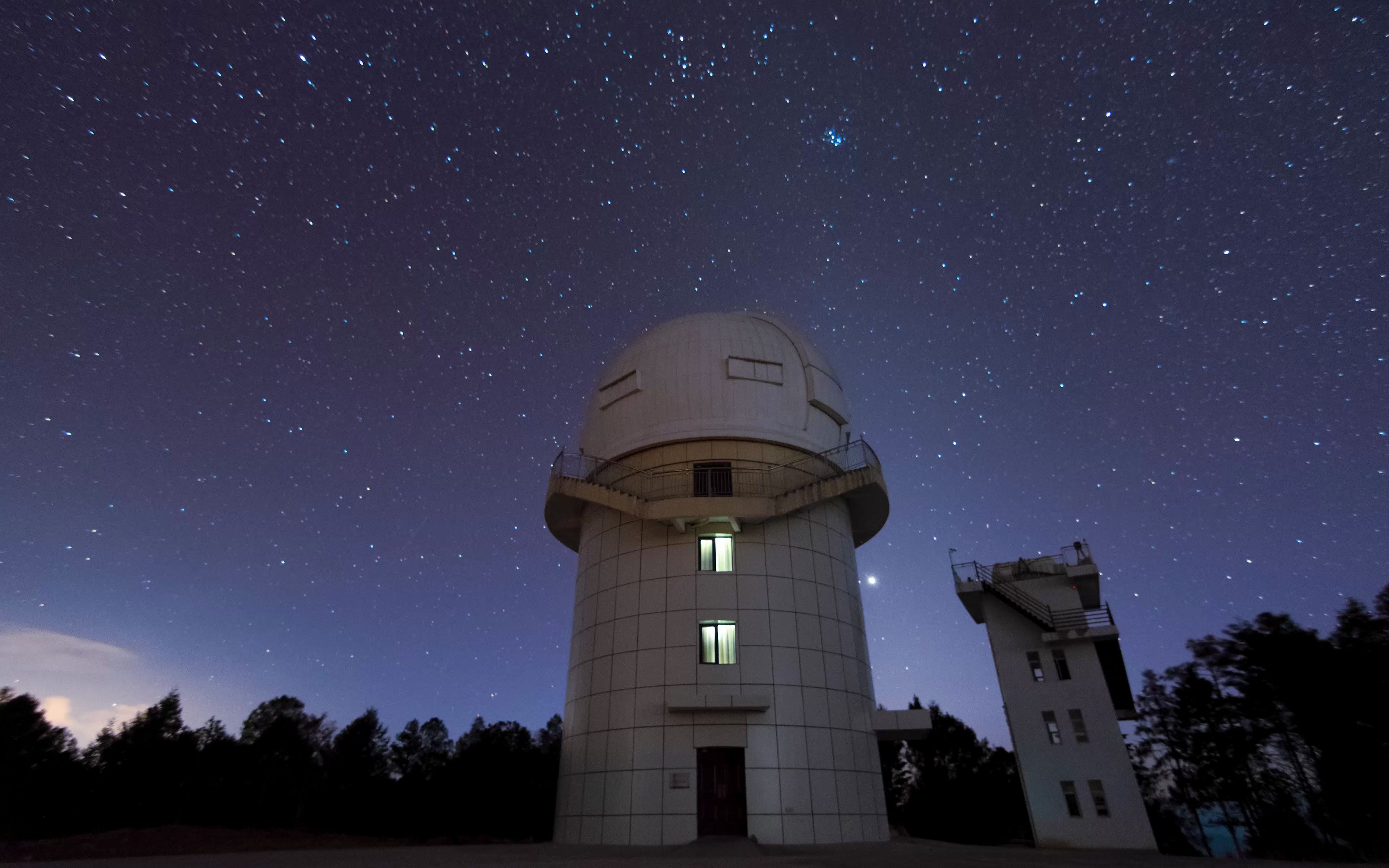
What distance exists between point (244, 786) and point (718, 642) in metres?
38.1

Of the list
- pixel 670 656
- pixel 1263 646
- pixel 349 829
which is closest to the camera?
pixel 670 656

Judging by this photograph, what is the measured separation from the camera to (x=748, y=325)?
2802cm

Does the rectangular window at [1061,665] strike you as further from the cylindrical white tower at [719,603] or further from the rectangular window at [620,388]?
the rectangular window at [620,388]

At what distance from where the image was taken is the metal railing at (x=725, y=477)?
23.7 m

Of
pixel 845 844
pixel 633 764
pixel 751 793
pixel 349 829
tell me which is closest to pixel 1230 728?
pixel 845 844

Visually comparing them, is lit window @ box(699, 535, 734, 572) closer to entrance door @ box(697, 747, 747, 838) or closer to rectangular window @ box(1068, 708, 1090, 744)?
entrance door @ box(697, 747, 747, 838)

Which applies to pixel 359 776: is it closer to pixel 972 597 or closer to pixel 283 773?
pixel 283 773

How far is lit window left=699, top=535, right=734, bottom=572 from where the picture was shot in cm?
2264

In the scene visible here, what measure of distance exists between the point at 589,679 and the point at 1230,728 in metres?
34.1

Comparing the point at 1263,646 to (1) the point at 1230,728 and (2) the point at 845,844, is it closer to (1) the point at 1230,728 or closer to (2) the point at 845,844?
(1) the point at 1230,728

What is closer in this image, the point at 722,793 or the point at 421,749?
the point at 722,793

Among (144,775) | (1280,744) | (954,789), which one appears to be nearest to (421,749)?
(144,775)

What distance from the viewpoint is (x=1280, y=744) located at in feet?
105

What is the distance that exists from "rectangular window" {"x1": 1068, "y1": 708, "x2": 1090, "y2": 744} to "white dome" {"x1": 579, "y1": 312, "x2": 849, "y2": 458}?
13.4 metres
